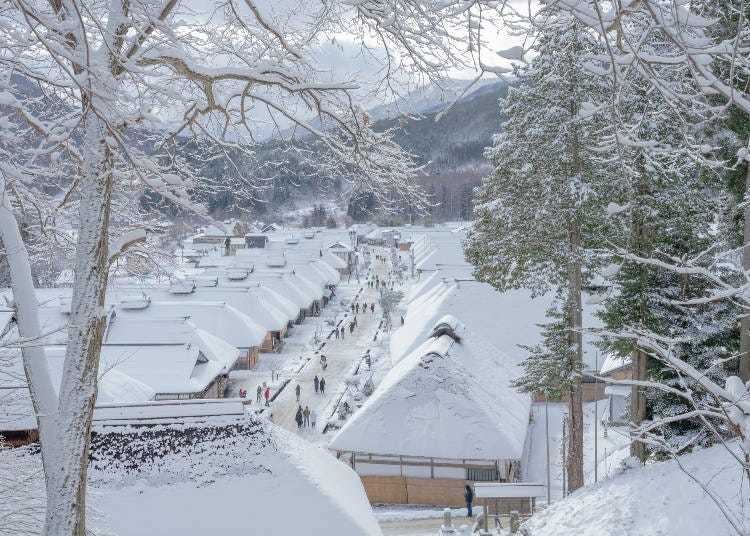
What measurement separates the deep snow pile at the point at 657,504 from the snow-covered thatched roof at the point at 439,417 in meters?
5.64

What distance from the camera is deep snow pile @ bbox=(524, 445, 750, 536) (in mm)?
7070

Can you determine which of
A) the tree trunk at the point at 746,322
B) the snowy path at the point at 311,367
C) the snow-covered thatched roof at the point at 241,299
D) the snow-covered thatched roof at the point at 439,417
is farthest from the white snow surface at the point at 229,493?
the snow-covered thatched roof at the point at 241,299

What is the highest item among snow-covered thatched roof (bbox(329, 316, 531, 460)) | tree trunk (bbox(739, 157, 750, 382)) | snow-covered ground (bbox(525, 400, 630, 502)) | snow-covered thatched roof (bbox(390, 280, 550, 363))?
tree trunk (bbox(739, 157, 750, 382))

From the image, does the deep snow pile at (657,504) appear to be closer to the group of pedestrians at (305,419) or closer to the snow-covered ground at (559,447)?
the snow-covered ground at (559,447)

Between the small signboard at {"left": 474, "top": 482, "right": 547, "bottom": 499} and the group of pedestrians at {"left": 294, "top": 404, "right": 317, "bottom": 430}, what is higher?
the small signboard at {"left": 474, "top": 482, "right": 547, "bottom": 499}

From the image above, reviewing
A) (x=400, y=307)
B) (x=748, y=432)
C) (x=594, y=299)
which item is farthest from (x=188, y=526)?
(x=400, y=307)

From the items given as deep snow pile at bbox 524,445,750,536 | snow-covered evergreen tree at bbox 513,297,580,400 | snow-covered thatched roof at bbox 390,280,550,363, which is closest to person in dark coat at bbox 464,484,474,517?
snow-covered evergreen tree at bbox 513,297,580,400

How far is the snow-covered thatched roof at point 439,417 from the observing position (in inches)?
682

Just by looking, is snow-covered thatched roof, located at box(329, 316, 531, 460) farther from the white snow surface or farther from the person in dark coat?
the white snow surface

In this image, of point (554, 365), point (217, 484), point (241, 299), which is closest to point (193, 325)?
point (241, 299)

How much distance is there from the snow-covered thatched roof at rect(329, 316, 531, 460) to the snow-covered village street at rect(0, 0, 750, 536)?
8 cm

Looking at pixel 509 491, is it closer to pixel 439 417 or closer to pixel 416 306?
pixel 439 417

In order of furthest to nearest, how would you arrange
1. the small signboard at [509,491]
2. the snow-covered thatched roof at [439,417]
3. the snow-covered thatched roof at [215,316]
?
the snow-covered thatched roof at [215,316], the snow-covered thatched roof at [439,417], the small signboard at [509,491]

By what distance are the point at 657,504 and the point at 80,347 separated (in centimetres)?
758
